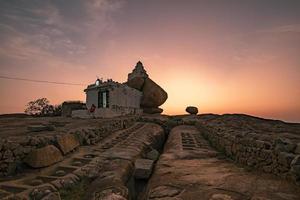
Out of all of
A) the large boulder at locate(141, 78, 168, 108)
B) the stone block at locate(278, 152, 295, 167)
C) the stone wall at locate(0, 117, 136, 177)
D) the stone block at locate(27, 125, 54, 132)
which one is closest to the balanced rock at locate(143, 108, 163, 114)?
the large boulder at locate(141, 78, 168, 108)

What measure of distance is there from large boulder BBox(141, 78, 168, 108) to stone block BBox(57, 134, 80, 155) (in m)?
37.5

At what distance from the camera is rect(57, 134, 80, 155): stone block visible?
891cm

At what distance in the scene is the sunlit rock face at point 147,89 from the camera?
159ft

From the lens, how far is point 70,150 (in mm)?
9602

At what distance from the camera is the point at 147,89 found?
4938cm

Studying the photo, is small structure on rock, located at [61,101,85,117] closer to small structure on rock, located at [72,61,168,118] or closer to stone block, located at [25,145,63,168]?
small structure on rock, located at [72,61,168,118]

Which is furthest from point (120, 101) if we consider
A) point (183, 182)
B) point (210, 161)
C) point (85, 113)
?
point (183, 182)

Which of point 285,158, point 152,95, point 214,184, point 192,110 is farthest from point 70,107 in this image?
point 285,158

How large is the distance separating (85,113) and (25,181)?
2376 centimetres

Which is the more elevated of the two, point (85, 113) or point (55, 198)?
point (85, 113)

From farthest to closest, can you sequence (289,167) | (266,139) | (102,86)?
(102,86) < (266,139) < (289,167)

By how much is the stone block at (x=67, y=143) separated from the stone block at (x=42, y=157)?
67cm

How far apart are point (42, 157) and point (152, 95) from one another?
1621 inches

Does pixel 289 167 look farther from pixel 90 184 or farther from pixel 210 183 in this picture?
pixel 90 184
